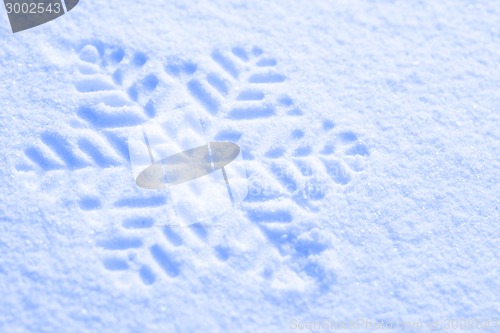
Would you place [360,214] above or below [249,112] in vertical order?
below

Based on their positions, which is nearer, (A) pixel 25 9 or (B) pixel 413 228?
(B) pixel 413 228

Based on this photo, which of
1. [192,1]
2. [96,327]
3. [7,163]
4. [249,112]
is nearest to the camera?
[96,327]

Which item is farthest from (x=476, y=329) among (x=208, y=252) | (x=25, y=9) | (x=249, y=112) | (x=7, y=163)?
(x=25, y=9)

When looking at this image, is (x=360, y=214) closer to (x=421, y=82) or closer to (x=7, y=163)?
(x=421, y=82)

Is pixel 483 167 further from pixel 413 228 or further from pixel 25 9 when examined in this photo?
pixel 25 9

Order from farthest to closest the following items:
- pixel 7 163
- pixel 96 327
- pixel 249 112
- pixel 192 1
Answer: pixel 192 1 → pixel 249 112 → pixel 7 163 → pixel 96 327

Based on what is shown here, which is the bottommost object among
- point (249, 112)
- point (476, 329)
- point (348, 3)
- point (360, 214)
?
point (476, 329)
